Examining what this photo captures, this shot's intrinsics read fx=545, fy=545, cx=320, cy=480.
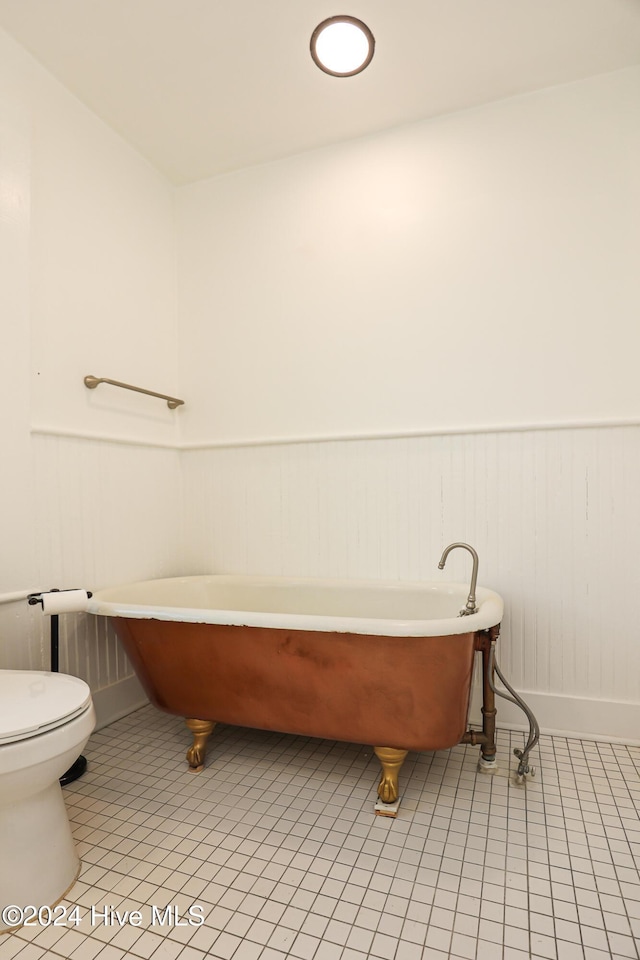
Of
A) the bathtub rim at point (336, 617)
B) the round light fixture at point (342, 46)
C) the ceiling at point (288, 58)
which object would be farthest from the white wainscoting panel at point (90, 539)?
the round light fixture at point (342, 46)

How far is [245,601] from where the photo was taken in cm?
231

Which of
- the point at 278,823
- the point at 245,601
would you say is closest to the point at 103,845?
the point at 278,823

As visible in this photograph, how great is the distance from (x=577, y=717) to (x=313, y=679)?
1.07 metres

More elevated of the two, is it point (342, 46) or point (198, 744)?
point (342, 46)

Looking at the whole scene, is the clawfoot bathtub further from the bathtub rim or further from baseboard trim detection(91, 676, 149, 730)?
baseboard trim detection(91, 676, 149, 730)

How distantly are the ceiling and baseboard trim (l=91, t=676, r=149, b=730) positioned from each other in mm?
2282

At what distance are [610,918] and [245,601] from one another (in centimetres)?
155

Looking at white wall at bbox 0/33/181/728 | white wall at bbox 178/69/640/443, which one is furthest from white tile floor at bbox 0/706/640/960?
white wall at bbox 178/69/640/443

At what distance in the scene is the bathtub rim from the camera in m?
1.43

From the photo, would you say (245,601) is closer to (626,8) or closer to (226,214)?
(226,214)

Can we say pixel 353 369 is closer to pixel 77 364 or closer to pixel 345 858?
pixel 77 364

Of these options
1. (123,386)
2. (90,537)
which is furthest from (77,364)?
(90,537)

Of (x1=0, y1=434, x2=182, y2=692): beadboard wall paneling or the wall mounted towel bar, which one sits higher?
the wall mounted towel bar

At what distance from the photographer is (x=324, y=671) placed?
1.55 m
